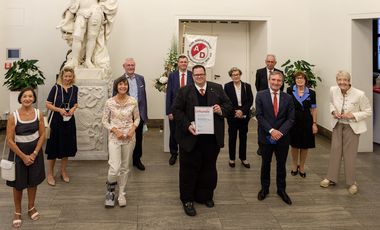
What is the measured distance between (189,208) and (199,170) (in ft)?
1.50

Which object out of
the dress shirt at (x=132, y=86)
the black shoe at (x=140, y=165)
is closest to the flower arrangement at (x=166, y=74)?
the dress shirt at (x=132, y=86)

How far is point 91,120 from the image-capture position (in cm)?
727

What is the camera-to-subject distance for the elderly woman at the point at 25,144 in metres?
4.32

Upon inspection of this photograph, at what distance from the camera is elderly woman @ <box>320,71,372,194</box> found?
5.50m

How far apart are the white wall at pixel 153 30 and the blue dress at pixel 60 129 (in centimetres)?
465

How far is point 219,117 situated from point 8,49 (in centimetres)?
730

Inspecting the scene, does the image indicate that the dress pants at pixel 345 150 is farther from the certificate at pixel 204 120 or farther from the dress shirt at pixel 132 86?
the dress shirt at pixel 132 86

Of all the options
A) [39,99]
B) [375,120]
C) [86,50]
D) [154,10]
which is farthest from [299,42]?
[39,99]

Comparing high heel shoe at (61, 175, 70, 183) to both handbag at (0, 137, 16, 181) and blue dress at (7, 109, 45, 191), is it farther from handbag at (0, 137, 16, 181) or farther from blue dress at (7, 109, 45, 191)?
handbag at (0, 137, 16, 181)

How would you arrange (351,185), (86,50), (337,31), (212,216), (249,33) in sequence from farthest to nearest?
(249,33) < (337,31) < (86,50) < (351,185) < (212,216)

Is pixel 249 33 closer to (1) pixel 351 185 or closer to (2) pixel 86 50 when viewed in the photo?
(2) pixel 86 50

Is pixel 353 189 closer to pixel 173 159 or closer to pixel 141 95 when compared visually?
pixel 173 159

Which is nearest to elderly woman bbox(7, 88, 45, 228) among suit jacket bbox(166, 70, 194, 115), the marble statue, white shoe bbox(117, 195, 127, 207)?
white shoe bbox(117, 195, 127, 207)

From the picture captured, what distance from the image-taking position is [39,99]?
34.0 feet
